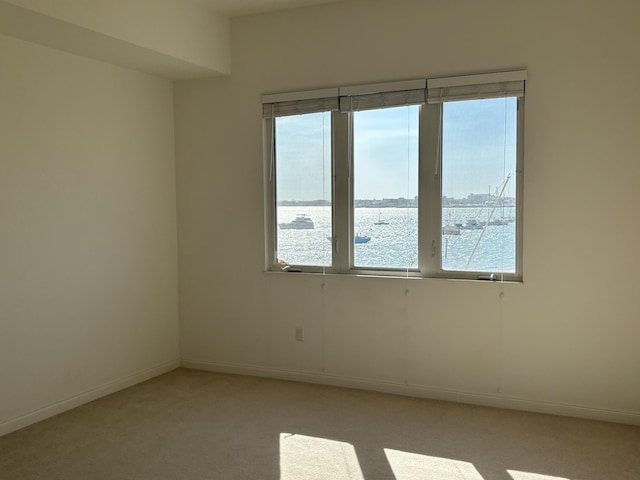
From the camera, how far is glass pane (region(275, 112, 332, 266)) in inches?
168

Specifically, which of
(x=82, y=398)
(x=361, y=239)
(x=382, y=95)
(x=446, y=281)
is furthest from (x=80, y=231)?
(x=446, y=281)

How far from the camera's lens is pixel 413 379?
156 inches

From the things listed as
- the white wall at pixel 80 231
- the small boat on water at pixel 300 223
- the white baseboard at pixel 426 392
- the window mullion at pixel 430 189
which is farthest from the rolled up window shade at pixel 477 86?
the white wall at pixel 80 231

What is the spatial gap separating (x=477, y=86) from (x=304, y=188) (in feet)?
5.02

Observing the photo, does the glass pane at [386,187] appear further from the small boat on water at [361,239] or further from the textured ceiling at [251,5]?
the textured ceiling at [251,5]

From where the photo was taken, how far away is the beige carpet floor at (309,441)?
285 cm

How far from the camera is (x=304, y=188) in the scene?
434 centimetres

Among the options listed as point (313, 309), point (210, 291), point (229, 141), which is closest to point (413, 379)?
point (313, 309)

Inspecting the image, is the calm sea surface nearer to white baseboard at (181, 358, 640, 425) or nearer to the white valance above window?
the white valance above window

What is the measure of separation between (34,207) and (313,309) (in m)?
2.15

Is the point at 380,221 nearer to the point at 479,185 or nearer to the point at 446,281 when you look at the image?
the point at 446,281

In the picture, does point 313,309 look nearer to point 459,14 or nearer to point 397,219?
point 397,219

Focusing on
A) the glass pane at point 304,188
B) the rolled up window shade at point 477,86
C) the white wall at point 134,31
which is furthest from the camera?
A: the glass pane at point 304,188

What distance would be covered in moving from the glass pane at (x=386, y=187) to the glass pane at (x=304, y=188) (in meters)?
0.25
